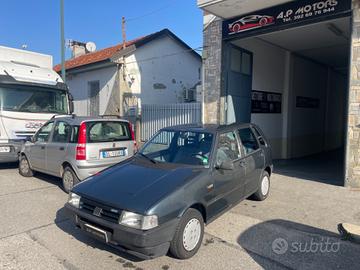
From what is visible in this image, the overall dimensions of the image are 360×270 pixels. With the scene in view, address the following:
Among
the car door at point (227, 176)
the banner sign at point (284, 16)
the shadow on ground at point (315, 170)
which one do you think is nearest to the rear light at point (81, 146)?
the car door at point (227, 176)

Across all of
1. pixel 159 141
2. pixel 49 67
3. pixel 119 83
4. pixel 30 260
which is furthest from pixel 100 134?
pixel 119 83

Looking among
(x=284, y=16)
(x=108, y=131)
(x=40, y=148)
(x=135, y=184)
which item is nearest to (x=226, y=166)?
(x=135, y=184)

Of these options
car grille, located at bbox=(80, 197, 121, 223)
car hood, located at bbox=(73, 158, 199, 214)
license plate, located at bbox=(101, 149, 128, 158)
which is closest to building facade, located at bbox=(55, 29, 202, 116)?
license plate, located at bbox=(101, 149, 128, 158)

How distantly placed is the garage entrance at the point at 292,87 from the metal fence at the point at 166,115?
1.52 m

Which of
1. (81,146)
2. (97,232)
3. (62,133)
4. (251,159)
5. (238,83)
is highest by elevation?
(238,83)

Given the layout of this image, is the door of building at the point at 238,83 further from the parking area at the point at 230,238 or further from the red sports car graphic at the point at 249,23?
the parking area at the point at 230,238

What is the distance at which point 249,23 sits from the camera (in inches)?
346

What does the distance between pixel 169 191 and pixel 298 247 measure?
77.1 inches

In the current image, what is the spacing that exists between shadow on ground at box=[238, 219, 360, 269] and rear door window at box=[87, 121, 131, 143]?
3548 mm

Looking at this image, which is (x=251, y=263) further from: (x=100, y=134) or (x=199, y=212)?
(x=100, y=134)

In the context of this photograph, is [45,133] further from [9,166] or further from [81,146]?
[9,166]

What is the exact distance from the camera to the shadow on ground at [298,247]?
3691mm

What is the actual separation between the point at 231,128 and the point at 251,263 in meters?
2.27

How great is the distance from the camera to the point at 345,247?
13.5 ft
